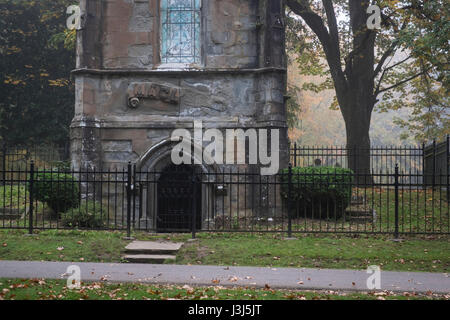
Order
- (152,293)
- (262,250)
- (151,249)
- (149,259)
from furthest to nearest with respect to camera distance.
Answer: (262,250)
(151,249)
(149,259)
(152,293)

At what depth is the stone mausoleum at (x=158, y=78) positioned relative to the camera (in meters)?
14.7

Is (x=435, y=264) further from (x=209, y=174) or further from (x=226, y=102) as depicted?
(x=226, y=102)

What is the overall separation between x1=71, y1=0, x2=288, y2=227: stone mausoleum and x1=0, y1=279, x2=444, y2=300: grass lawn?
6.78 metres

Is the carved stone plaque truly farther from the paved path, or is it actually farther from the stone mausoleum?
the paved path

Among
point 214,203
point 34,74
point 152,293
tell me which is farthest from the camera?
point 34,74

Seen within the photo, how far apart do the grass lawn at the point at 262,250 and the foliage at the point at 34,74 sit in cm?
1501

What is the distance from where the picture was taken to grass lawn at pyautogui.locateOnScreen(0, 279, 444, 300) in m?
7.30

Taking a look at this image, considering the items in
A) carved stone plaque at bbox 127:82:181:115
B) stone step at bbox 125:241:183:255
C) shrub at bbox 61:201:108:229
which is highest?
carved stone plaque at bbox 127:82:181:115

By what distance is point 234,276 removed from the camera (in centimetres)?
880

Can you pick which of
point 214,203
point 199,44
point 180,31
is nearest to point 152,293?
point 214,203

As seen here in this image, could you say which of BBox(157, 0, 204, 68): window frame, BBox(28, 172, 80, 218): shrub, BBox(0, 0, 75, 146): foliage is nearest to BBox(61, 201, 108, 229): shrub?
BBox(28, 172, 80, 218): shrub

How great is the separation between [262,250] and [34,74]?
65.8 ft

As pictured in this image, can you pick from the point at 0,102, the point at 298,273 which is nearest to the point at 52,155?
the point at 0,102

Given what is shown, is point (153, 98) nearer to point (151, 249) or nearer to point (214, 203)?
point (214, 203)
